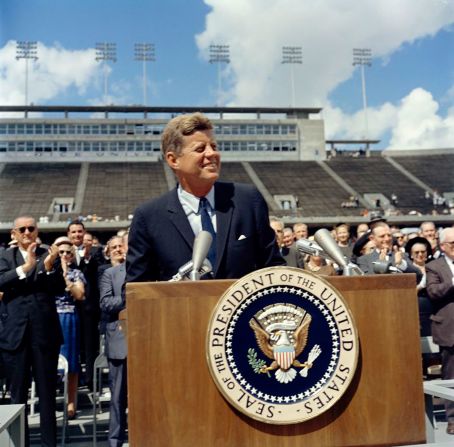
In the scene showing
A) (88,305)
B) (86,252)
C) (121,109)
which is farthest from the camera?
(121,109)

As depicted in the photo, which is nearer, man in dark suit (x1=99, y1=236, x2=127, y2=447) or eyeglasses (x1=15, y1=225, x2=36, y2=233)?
eyeglasses (x1=15, y1=225, x2=36, y2=233)

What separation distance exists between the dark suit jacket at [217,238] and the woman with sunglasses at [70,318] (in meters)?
3.82

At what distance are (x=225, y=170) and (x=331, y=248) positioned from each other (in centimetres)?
4862

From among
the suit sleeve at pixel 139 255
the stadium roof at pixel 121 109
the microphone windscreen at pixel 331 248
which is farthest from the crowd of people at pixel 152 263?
the stadium roof at pixel 121 109

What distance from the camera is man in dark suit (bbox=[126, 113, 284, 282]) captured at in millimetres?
1974

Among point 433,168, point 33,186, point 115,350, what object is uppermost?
point 433,168

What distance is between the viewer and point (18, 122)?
58344 millimetres

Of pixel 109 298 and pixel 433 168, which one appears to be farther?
pixel 433 168

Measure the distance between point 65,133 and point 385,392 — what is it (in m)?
60.1

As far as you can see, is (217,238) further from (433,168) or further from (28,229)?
(433,168)

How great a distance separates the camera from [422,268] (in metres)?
6.07

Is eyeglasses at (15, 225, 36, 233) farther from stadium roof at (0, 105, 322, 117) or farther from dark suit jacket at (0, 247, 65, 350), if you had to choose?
stadium roof at (0, 105, 322, 117)

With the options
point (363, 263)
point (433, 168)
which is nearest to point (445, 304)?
point (363, 263)

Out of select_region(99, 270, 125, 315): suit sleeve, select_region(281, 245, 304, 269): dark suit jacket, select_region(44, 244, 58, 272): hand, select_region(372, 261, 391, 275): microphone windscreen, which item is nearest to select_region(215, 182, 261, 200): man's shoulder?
select_region(372, 261, 391, 275): microphone windscreen
